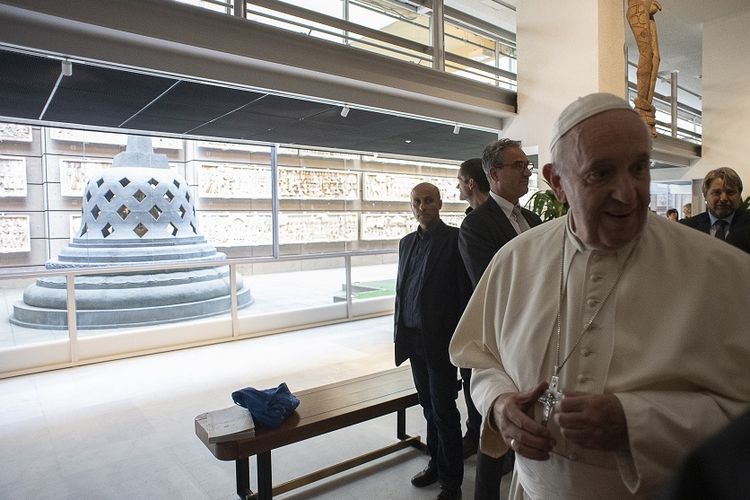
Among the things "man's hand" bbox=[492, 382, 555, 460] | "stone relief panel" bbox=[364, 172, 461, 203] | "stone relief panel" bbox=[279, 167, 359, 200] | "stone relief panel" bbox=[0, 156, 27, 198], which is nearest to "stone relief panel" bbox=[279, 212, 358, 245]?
"stone relief panel" bbox=[279, 167, 359, 200]

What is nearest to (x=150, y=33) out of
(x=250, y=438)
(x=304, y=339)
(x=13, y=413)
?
(x=250, y=438)

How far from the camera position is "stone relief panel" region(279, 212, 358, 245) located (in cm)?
830

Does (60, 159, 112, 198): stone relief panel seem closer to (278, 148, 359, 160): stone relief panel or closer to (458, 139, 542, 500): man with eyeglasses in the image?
(278, 148, 359, 160): stone relief panel

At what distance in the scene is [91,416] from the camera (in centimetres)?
419

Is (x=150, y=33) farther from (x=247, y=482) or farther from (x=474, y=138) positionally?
(x=474, y=138)

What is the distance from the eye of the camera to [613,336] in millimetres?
1017

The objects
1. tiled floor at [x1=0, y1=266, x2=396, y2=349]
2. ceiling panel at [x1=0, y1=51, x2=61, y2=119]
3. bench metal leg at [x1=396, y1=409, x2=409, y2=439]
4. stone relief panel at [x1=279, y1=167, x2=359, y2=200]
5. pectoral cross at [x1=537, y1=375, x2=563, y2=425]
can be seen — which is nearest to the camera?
pectoral cross at [x1=537, y1=375, x2=563, y2=425]

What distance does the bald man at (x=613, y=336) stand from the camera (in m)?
0.93

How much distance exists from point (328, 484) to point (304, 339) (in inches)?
153

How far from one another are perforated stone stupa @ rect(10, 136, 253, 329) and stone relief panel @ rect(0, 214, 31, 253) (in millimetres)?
387

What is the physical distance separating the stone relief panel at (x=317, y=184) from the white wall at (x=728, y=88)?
6551mm

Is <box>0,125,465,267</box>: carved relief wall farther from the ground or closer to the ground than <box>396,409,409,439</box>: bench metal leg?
farther from the ground

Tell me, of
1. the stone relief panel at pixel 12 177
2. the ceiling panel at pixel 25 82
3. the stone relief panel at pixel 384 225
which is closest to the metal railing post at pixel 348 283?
the stone relief panel at pixel 384 225

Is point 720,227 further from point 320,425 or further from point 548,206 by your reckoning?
point 320,425
